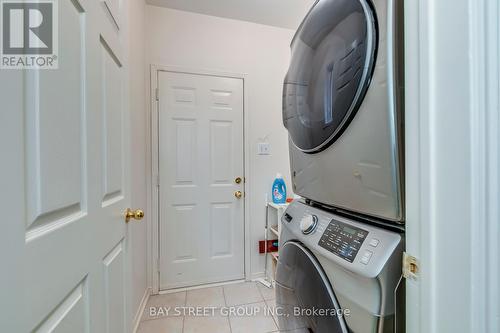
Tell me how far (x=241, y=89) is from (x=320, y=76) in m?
1.57

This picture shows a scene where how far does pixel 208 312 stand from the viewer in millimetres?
1704

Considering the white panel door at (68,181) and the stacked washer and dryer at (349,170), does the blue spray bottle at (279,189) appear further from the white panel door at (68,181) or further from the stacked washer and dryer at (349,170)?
the white panel door at (68,181)

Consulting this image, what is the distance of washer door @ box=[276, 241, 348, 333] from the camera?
24.5 inches

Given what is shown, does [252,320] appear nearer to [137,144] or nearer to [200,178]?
[200,178]

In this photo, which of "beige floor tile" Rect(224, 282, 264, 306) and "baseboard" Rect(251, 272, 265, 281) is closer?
→ "beige floor tile" Rect(224, 282, 264, 306)

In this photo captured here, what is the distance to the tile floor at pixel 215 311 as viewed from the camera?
1535mm

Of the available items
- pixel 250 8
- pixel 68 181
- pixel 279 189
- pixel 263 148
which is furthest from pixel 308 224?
pixel 250 8

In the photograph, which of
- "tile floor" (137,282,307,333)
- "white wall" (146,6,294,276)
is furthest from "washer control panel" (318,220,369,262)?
"white wall" (146,6,294,276)

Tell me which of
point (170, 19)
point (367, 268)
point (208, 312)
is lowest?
point (208, 312)

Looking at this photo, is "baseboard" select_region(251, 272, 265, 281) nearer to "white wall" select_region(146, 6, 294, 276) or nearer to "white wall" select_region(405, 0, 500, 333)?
"white wall" select_region(146, 6, 294, 276)

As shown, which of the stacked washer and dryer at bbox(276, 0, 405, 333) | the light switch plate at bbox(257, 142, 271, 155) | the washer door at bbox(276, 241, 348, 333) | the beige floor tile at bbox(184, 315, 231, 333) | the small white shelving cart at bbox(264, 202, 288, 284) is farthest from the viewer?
the light switch plate at bbox(257, 142, 271, 155)

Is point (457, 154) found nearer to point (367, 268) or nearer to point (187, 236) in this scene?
point (367, 268)

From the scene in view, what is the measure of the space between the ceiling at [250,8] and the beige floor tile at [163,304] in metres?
2.67

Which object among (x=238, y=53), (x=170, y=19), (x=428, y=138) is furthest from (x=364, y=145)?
(x=170, y=19)
